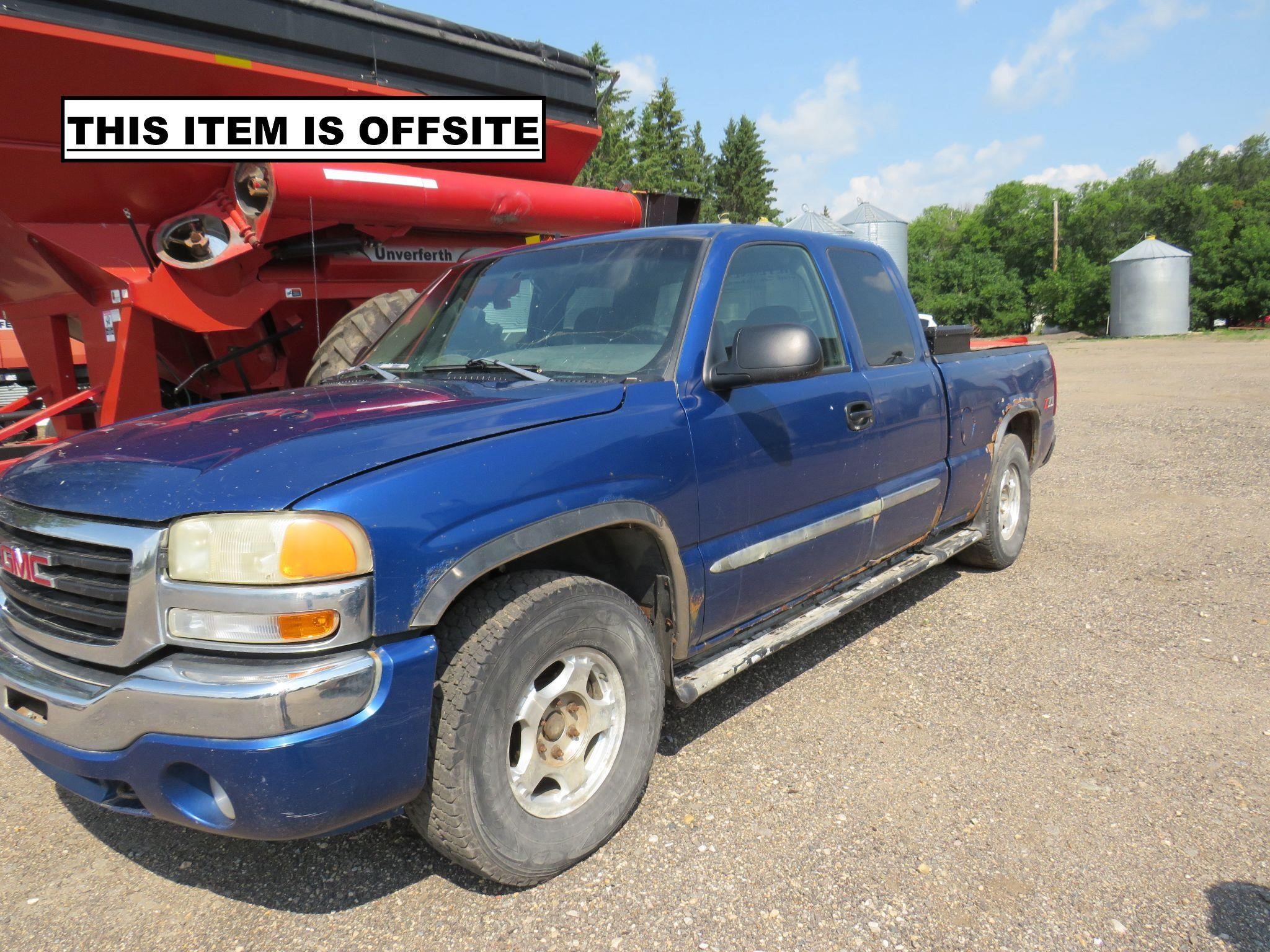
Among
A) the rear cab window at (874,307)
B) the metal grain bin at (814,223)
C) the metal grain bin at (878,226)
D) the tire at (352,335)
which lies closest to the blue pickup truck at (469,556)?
the rear cab window at (874,307)

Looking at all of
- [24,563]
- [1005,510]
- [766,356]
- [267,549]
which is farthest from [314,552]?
[1005,510]

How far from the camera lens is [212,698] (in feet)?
6.19

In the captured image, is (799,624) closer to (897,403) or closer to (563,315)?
(897,403)

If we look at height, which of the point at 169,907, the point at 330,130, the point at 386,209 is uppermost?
the point at 330,130

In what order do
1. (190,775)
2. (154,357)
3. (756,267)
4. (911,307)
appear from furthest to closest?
(154,357) → (911,307) → (756,267) → (190,775)

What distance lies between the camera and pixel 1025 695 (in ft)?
11.8

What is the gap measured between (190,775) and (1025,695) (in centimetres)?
A: 303

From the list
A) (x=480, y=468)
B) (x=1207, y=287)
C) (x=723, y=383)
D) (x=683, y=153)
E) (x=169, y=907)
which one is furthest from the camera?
(x=683, y=153)

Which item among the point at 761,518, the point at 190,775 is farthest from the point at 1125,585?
the point at 190,775

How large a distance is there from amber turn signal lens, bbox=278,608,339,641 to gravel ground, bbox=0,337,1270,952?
2.87ft

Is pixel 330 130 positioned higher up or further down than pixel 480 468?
higher up

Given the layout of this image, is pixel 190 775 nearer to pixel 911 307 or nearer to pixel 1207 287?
pixel 911 307

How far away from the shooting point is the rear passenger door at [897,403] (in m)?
3.81

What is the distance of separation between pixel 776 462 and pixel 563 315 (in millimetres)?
Result: 945
